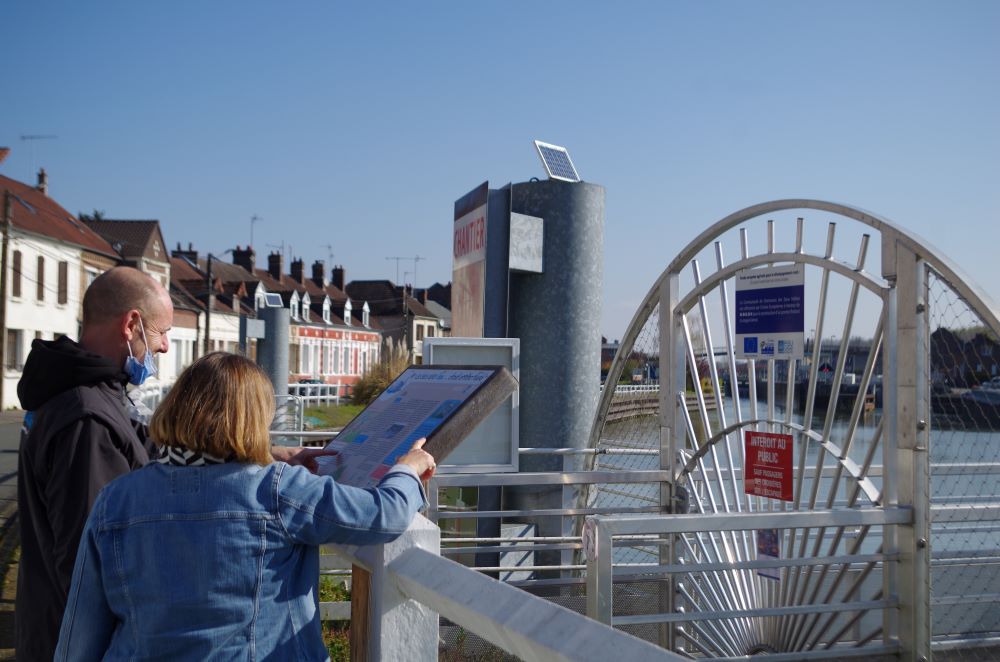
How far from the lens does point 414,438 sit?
9.12 ft

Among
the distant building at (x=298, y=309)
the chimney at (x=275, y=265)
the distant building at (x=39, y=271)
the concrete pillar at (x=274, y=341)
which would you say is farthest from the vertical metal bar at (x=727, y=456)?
the chimney at (x=275, y=265)

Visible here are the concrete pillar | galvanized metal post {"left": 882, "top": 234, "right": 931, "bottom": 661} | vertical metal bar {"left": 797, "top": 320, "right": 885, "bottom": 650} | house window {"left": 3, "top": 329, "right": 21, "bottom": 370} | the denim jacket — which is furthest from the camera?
house window {"left": 3, "top": 329, "right": 21, "bottom": 370}

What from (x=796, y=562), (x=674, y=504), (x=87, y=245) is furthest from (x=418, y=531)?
(x=87, y=245)

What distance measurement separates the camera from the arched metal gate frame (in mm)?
4527

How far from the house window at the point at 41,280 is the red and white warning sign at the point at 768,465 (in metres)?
37.5

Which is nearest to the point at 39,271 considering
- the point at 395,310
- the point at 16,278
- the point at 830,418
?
the point at 16,278

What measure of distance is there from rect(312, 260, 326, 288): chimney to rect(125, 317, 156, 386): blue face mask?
73.1m

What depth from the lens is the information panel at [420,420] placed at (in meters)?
2.73

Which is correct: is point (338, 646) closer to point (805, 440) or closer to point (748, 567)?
point (748, 567)

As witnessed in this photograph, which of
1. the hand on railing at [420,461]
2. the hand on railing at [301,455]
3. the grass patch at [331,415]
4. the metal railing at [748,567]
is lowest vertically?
the grass patch at [331,415]

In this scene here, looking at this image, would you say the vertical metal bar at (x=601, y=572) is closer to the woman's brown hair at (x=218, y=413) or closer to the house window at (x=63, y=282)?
the woman's brown hair at (x=218, y=413)

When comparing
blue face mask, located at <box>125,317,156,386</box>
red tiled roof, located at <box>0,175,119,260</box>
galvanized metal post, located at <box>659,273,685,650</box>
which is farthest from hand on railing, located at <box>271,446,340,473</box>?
red tiled roof, located at <box>0,175,119,260</box>

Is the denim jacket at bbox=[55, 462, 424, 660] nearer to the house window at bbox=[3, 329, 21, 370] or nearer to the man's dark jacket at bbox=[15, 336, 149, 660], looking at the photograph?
the man's dark jacket at bbox=[15, 336, 149, 660]

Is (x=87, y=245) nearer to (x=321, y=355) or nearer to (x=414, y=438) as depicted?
(x=321, y=355)
